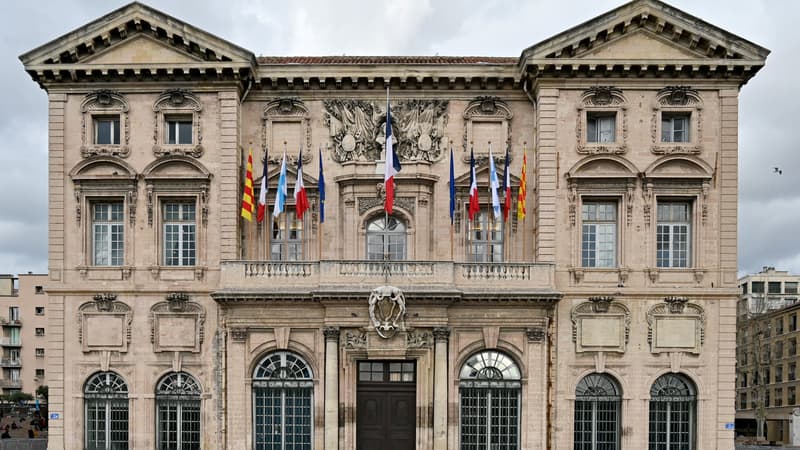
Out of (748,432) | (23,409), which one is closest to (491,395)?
(23,409)

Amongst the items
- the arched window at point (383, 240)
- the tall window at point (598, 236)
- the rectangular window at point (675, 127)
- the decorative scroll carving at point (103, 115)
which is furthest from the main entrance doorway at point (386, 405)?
the rectangular window at point (675, 127)

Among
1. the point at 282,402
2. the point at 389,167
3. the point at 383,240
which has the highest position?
the point at 389,167

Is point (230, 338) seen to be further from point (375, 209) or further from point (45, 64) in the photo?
point (45, 64)

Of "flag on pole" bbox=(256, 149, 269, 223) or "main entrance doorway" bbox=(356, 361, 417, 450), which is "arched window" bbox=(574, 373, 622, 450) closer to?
"main entrance doorway" bbox=(356, 361, 417, 450)

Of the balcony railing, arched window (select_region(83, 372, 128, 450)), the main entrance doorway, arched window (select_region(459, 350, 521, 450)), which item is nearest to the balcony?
the balcony railing

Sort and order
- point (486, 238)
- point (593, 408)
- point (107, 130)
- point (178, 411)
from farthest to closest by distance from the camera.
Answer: point (486, 238), point (107, 130), point (178, 411), point (593, 408)

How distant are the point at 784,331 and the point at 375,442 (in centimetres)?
5622

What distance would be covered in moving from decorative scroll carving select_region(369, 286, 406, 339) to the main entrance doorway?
63.4 inches

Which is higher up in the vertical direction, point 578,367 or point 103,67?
point 103,67

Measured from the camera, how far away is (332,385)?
85.0ft

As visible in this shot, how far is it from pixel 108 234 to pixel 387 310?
35.8 feet

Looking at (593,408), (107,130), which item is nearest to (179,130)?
(107,130)

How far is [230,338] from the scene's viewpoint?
26.4 metres

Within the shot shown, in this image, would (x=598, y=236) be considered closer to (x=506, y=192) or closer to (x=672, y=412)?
(x=506, y=192)
